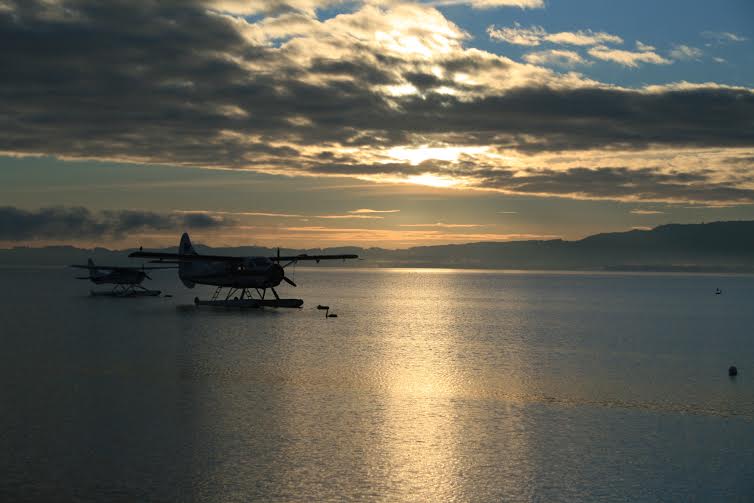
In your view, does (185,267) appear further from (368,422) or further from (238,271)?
(368,422)

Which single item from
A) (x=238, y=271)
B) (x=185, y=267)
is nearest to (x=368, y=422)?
(x=238, y=271)

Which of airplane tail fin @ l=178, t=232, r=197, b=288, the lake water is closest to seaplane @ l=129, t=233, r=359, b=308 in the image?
airplane tail fin @ l=178, t=232, r=197, b=288

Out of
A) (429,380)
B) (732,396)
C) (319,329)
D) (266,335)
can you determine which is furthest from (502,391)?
(319,329)

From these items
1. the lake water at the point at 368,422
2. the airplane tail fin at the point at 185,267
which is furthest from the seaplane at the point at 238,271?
the lake water at the point at 368,422

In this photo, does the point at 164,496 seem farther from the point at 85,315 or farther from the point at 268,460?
the point at 85,315

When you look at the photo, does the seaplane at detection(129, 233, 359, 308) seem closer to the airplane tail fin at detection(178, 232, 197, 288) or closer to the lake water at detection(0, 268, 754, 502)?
the airplane tail fin at detection(178, 232, 197, 288)

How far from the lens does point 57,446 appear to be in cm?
1800

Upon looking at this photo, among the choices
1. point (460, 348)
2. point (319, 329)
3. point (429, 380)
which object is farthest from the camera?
point (319, 329)

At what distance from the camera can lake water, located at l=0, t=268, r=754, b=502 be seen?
50.7 feet

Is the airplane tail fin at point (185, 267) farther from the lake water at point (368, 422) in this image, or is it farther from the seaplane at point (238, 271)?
the lake water at point (368, 422)

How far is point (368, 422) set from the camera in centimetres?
2167

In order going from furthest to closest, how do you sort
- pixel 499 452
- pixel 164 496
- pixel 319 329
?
pixel 319 329 < pixel 499 452 < pixel 164 496

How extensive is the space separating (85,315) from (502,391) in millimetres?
54174

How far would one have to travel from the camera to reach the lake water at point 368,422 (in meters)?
15.4
